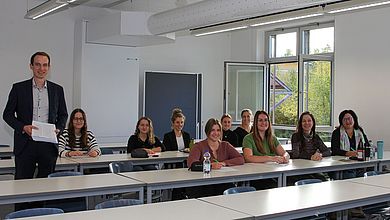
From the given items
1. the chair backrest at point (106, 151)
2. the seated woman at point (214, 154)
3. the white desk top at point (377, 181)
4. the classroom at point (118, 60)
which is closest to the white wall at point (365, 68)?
the classroom at point (118, 60)

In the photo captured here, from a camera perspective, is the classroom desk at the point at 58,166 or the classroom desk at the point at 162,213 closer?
the classroom desk at the point at 162,213

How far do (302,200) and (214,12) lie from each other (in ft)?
12.9

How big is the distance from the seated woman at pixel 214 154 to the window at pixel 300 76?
447cm

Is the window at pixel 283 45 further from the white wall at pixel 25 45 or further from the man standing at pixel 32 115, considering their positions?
the man standing at pixel 32 115

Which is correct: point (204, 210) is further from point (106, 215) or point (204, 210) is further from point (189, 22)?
point (189, 22)

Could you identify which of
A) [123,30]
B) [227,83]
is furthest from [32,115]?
[227,83]

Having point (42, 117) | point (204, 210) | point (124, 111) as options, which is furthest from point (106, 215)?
point (124, 111)

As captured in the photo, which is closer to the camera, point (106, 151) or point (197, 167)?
point (197, 167)

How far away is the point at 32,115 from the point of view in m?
4.14

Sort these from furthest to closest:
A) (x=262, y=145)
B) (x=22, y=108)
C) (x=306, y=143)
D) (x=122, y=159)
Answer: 1. (x=306, y=143)
2. (x=262, y=145)
3. (x=122, y=159)
4. (x=22, y=108)

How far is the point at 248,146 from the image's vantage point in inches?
215

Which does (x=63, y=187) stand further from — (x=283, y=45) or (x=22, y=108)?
(x=283, y=45)

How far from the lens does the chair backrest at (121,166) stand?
471cm

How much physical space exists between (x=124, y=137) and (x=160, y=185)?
520 centimetres
